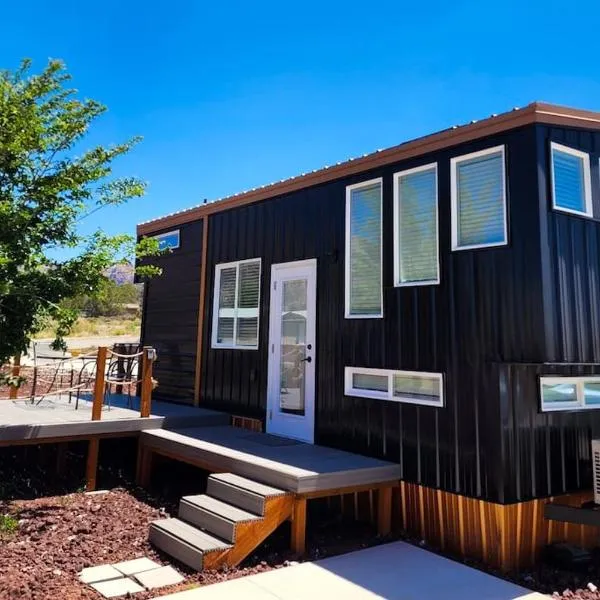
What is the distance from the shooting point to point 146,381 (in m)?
6.23

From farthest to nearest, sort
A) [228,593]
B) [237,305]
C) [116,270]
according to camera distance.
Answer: [237,305]
[116,270]
[228,593]

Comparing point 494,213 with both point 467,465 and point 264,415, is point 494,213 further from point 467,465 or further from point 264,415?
point 264,415

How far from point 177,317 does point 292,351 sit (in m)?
2.90

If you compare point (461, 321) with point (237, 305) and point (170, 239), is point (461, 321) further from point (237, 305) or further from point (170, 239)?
point (170, 239)

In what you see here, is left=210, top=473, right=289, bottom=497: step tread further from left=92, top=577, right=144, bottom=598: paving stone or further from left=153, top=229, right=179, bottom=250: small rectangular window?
left=153, top=229, right=179, bottom=250: small rectangular window

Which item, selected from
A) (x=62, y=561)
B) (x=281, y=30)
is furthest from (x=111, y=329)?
(x=62, y=561)

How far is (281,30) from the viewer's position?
759cm

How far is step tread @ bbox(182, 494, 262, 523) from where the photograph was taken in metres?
3.75

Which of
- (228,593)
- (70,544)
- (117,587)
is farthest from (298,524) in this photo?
(70,544)

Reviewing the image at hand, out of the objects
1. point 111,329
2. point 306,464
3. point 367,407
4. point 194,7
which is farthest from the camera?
point 111,329

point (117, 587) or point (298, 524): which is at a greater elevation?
point (298, 524)

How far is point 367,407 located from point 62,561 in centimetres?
291

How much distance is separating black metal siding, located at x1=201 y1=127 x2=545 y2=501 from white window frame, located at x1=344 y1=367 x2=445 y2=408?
54 millimetres

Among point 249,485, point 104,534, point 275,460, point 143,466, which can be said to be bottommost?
point 104,534
